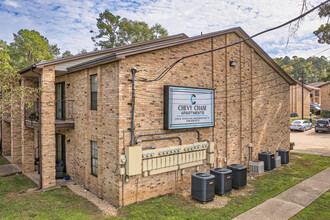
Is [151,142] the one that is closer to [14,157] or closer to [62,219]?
[62,219]

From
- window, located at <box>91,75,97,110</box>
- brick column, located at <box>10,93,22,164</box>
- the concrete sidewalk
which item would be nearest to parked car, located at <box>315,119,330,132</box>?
the concrete sidewalk

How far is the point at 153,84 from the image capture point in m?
8.49

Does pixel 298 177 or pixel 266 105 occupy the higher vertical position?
pixel 266 105

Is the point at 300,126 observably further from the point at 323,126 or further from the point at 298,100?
the point at 298,100

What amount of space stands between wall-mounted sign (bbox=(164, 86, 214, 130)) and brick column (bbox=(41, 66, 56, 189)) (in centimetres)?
508

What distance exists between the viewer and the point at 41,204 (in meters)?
7.97

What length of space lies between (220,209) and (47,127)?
7677mm

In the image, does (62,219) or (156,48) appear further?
(156,48)

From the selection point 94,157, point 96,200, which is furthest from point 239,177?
point 94,157

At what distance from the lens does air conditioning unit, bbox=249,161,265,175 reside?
38.7ft

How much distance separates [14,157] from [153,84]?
38.2ft

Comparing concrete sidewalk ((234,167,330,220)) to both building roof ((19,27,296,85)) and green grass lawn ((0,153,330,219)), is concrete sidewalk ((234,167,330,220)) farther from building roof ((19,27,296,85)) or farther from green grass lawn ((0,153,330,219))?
building roof ((19,27,296,85))

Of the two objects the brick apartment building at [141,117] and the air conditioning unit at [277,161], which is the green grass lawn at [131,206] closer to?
the brick apartment building at [141,117]

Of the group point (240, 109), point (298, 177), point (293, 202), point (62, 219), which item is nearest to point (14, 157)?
point (62, 219)
